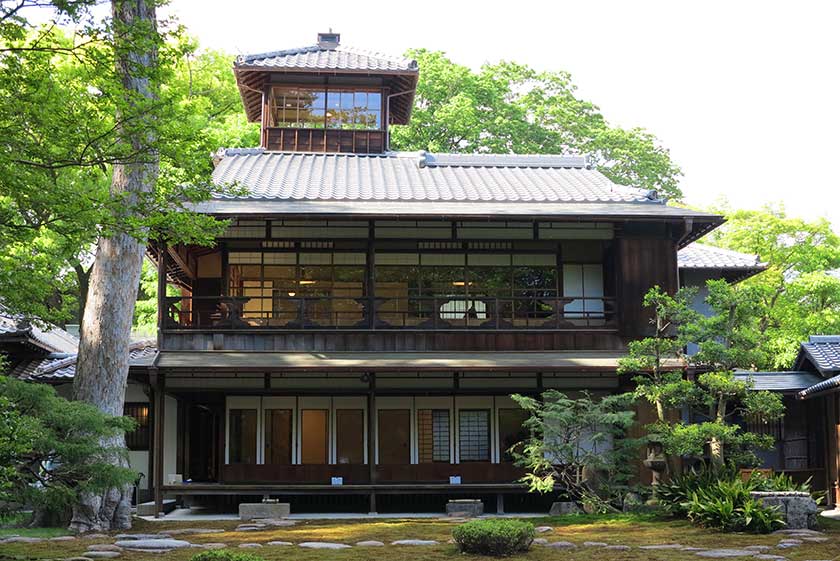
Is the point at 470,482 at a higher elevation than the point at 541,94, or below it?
below

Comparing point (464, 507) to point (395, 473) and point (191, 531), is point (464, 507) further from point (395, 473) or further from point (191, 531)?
point (191, 531)

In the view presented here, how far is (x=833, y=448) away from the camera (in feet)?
73.3

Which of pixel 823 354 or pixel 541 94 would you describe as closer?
pixel 823 354

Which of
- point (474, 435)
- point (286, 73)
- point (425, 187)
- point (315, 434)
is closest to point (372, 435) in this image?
point (315, 434)

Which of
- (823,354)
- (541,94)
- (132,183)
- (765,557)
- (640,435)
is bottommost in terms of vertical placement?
(765,557)

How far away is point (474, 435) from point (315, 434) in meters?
3.78

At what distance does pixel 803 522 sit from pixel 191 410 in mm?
15533

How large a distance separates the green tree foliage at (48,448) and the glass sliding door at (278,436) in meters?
9.86

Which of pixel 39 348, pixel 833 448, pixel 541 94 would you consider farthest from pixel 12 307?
pixel 541 94

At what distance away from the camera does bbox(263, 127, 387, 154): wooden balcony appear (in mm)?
29578

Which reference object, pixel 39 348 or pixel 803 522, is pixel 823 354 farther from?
pixel 39 348

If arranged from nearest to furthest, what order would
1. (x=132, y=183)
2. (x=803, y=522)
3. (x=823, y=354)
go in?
(x=803, y=522), (x=132, y=183), (x=823, y=354)

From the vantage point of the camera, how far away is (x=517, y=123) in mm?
Answer: 41844

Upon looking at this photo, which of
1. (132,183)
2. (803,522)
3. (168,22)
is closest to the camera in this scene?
(168,22)
